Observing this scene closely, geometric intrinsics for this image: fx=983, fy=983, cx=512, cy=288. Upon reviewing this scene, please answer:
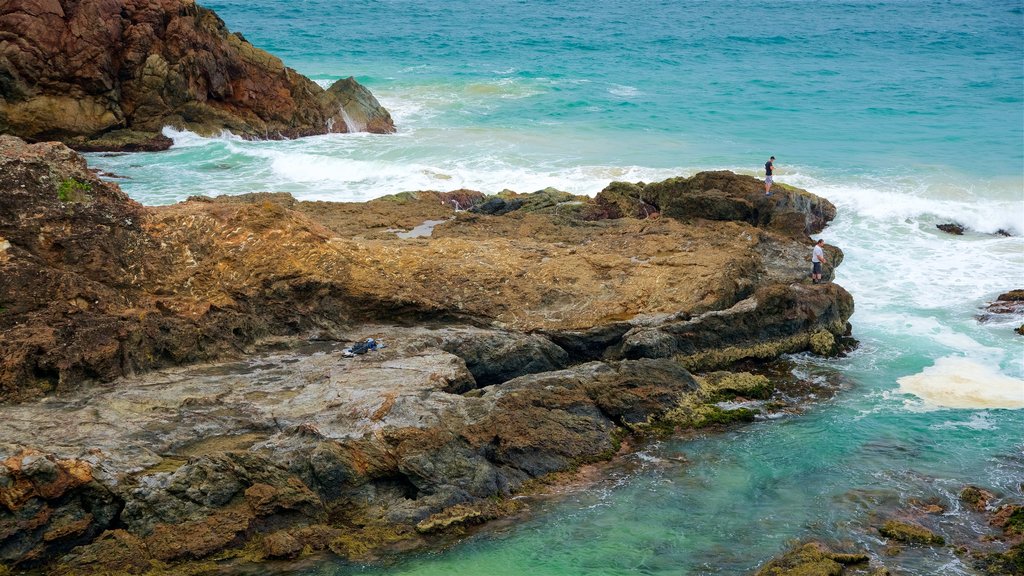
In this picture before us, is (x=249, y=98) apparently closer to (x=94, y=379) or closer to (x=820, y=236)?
(x=820, y=236)

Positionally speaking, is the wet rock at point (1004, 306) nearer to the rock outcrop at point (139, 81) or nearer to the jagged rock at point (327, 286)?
the jagged rock at point (327, 286)

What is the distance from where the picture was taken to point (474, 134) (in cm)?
3603

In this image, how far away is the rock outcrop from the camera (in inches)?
1145

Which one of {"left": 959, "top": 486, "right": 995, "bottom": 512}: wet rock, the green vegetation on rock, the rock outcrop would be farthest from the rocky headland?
the rock outcrop

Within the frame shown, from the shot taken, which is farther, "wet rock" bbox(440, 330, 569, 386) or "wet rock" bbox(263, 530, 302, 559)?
"wet rock" bbox(440, 330, 569, 386)

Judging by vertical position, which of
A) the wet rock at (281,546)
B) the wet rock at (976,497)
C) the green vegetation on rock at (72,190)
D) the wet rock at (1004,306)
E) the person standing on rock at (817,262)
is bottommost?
the wet rock at (281,546)

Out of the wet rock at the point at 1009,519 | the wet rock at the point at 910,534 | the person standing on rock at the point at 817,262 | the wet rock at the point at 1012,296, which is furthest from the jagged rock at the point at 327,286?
the wet rock at the point at 1009,519

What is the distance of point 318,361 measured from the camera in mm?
13188

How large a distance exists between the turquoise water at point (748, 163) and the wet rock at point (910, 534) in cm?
19

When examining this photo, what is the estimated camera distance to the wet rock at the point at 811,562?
9883 millimetres

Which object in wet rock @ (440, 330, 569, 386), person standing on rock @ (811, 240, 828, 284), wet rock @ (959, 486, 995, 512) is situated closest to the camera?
wet rock @ (959, 486, 995, 512)

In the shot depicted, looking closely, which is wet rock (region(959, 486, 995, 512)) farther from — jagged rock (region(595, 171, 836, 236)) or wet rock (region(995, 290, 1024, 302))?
jagged rock (region(595, 171, 836, 236))

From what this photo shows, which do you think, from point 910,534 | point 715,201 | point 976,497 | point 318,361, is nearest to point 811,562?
point 910,534

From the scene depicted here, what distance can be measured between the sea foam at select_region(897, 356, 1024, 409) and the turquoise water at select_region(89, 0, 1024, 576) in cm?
7
